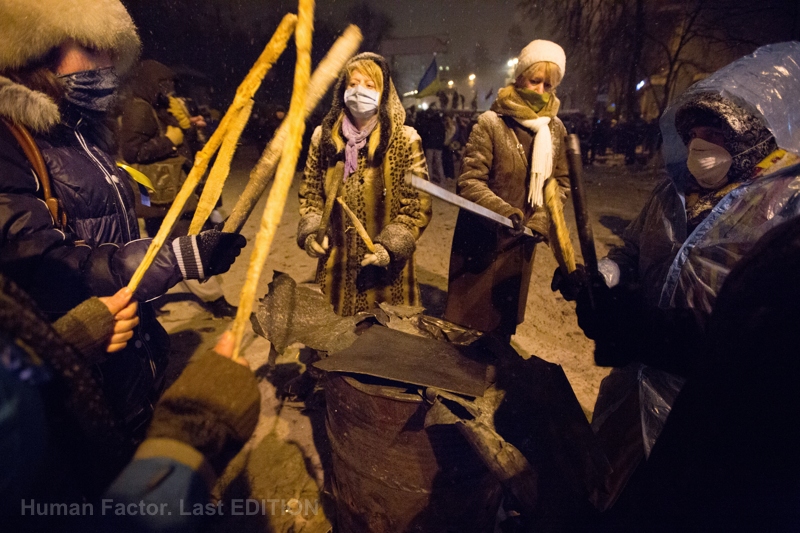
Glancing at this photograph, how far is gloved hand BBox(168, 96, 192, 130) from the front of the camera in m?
4.46

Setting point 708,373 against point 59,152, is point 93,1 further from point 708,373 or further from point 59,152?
point 708,373

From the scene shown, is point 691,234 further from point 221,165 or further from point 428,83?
point 428,83

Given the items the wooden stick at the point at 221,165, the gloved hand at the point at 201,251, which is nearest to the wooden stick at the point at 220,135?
the wooden stick at the point at 221,165

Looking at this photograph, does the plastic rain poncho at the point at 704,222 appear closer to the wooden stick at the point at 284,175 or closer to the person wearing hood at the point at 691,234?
the person wearing hood at the point at 691,234

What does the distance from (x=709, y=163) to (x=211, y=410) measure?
7.36ft

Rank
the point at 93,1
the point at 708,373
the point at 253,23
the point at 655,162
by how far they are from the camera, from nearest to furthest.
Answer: the point at 708,373
the point at 93,1
the point at 655,162
the point at 253,23

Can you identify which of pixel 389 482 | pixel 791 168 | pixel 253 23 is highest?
pixel 253 23

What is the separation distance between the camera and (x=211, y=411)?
970 mm

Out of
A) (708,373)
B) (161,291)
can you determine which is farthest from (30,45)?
(708,373)

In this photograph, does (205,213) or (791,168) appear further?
(205,213)

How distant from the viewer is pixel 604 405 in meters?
2.14

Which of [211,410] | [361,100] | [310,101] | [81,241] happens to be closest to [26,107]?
[81,241]

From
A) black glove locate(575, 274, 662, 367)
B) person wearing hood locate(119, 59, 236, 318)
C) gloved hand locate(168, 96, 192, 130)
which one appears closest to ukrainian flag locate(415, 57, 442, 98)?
gloved hand locate(168, 96, 192, 130)

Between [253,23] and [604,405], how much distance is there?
39.1 metres
